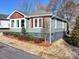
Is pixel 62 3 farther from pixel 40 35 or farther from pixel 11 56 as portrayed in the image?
pixel 11 56

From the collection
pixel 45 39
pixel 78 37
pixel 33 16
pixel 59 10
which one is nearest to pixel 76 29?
pixel 78 37

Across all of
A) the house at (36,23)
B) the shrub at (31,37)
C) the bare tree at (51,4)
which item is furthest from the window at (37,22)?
the bare tree at (51,4)

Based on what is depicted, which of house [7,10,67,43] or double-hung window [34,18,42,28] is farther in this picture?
double-hung window [34,18,42,28]

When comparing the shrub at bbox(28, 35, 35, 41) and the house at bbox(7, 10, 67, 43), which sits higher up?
the house at bbox(7, 10, 67, 43)

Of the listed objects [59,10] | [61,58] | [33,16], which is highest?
[59,10]

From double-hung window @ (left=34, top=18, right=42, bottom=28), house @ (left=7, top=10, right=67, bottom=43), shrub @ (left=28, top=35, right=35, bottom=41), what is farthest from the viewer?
double-hung window @ (left=34, top=18, right=42, bottom=28)

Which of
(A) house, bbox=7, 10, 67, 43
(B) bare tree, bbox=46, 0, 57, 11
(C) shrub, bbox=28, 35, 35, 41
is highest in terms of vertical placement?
(B) bare tree, bbox=46, 0, 57, 11

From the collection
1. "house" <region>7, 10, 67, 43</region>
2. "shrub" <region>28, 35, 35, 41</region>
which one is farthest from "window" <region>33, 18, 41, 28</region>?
"shrub" <region>28, 35, 35, 41</region>

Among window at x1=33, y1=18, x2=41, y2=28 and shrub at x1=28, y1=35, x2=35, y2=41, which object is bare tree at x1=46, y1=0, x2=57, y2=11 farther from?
shrub at x1=28, y1=35, x2=35, y2=41

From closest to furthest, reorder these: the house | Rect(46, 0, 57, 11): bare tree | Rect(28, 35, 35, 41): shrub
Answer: Rect(28, 35, 35, 41): shrub
the house
Rect(46, 0, 57, 11): bare tree

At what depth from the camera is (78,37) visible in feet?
71.6

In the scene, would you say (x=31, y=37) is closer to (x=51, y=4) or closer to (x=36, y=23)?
(x=36, y=23)

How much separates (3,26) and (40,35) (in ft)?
61.5

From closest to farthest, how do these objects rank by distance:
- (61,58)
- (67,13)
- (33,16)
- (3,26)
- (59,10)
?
(61,58) < (33,16) < (3,26) < (67,13) < (59,10)
